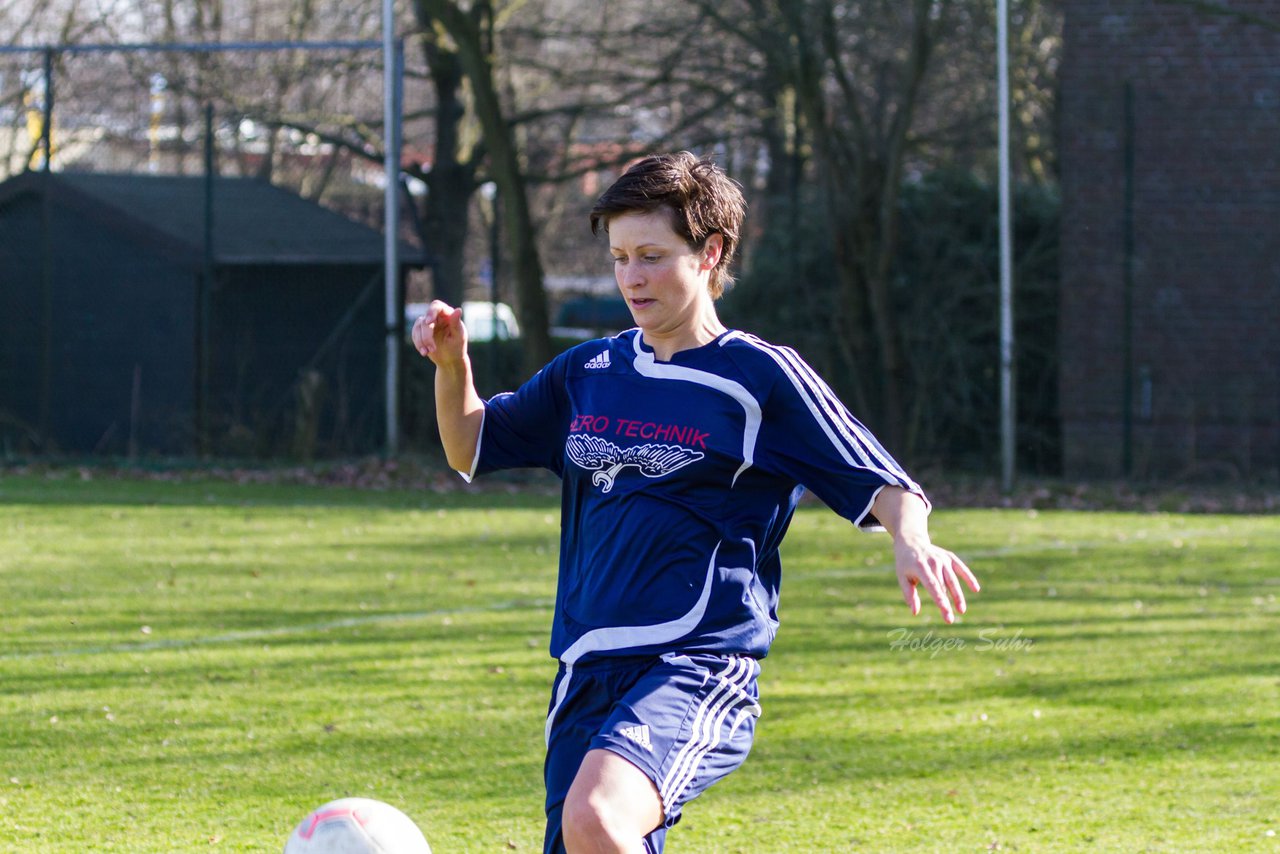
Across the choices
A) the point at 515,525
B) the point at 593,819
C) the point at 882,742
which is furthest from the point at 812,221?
the point at 593,819

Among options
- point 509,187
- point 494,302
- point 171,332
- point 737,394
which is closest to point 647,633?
point 737,394

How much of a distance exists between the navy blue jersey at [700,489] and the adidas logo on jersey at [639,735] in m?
0.19

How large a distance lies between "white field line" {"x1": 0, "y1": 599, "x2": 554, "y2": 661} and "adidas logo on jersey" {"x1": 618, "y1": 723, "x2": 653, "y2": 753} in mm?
4361

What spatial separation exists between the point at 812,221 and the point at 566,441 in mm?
12864

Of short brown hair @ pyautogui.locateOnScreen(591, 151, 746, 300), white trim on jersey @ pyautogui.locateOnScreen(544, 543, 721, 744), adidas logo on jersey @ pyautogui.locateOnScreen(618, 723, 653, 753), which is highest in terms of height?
short brown hair @ pyautogui.locateOnScreen(591, 151, 746, 300)

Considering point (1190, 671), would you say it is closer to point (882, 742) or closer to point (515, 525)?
point (882, 742)

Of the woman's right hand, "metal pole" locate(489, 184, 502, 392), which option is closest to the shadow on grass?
"metal pole" locate(489, 184, 502, 392)

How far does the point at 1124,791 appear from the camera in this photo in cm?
488

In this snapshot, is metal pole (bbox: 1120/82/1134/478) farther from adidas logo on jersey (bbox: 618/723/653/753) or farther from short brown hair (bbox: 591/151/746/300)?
adidas logo on jersey (bbox: 618/723/653/753)

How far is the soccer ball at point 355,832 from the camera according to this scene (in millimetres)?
2987

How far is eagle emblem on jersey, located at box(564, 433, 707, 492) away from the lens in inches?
122

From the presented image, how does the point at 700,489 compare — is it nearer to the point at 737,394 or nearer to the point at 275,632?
the point at 737,394

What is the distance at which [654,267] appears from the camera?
124 inches

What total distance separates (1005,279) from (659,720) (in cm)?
1060
